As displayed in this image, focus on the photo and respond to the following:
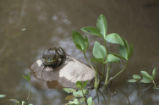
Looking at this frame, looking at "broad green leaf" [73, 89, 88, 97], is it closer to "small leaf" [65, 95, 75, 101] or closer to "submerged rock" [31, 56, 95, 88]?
"small leaf" [65, 95, 75, 101]

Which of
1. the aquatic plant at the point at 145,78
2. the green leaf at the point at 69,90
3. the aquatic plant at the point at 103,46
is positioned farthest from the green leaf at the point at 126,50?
the green leaf at the point at 69,90

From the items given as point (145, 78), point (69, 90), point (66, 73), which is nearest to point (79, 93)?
point (69, 90)

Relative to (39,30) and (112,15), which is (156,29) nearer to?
(112,15)

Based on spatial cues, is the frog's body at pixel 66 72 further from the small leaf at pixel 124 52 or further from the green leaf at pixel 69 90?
the small leaf at pixel 124 52

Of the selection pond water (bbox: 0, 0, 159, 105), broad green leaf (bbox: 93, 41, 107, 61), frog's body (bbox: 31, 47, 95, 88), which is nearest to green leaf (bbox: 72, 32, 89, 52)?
broad green leaf (bbox: 93, 41, 107, 61)

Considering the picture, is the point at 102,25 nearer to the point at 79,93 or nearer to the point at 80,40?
the point at 80,40

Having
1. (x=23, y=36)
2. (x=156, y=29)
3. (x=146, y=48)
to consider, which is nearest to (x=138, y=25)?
(x=156, y=29)

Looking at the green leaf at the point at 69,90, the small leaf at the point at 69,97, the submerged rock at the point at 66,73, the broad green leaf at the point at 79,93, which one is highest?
the submerged rock at the point at 66,73
